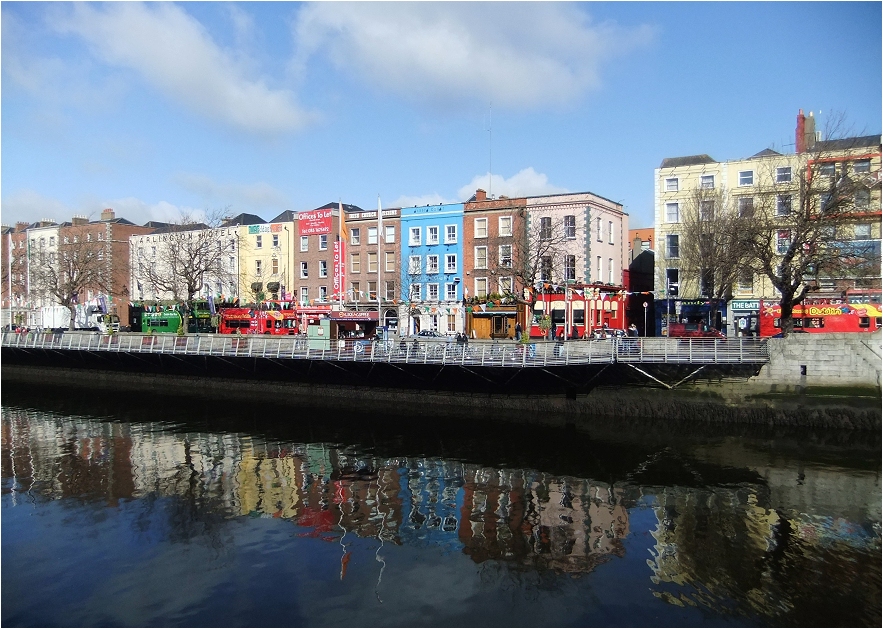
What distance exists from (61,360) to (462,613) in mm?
52413

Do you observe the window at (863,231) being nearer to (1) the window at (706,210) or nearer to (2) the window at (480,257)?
(1) the window at (706,210)

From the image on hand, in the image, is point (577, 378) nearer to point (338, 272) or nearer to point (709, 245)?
point (709, 245)

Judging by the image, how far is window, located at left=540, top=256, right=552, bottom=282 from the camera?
4844 centimetres

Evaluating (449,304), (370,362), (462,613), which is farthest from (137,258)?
(462,613)

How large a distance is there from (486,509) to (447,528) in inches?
86.0

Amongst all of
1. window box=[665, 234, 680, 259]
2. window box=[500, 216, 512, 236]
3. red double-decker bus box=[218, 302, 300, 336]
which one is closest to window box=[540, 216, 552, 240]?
window box=[500, 216, 512, 236]

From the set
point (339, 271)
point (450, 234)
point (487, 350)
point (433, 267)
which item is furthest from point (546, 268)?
point (339, 271)

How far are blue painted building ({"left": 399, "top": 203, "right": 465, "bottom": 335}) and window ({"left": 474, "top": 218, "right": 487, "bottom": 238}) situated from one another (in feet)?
4.88

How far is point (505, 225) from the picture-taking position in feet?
184

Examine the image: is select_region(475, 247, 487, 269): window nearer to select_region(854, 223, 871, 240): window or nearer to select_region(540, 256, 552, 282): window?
select_region(540, 256, 552, 282): window

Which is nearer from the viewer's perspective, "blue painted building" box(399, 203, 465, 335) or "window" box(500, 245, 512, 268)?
"window" box(500, 245, 512, 268)

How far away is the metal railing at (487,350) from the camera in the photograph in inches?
1299

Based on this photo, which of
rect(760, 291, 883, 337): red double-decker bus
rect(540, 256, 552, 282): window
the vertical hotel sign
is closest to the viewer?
rect(760, 291, 883, 337): red double-decker bus

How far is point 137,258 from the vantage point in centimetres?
7538
